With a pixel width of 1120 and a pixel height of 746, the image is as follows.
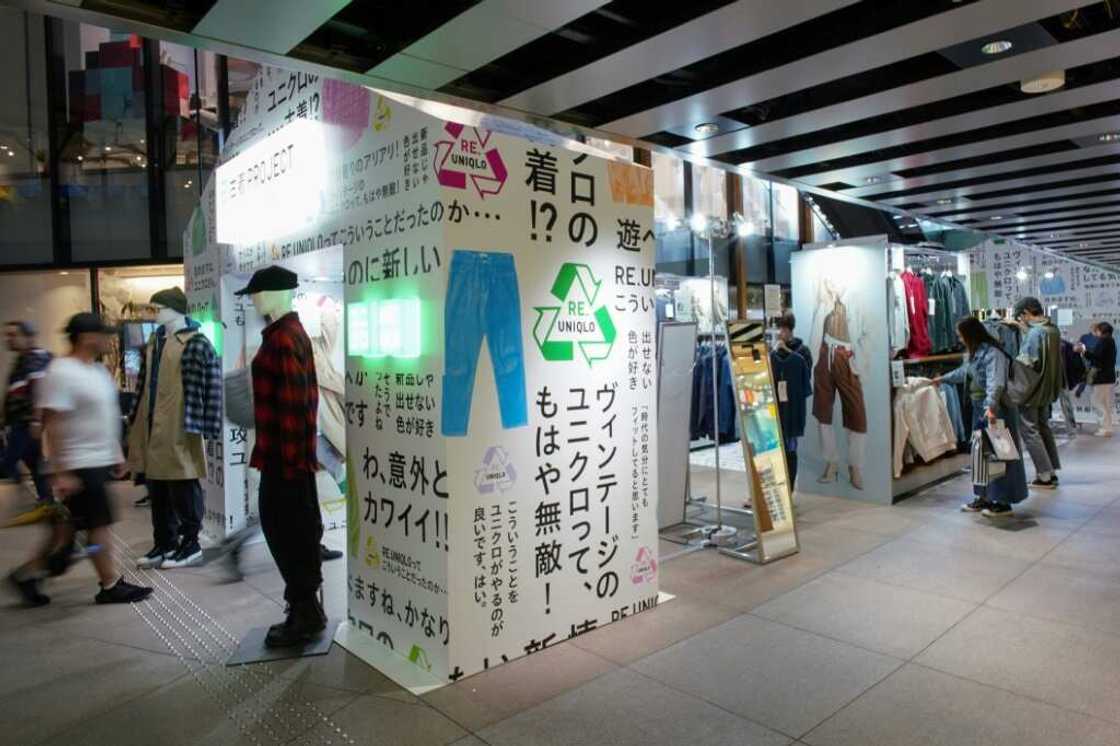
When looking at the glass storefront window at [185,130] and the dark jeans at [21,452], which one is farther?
the glass storefront window at [185,130]

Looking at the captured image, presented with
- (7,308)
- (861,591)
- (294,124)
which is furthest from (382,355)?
(7,308)

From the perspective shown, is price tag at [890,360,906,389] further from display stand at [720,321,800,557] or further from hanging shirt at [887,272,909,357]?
display stand at [720,321,800,557]

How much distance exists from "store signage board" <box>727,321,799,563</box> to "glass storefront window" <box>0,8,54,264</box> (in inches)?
374

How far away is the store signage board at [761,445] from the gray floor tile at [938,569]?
1.55ft

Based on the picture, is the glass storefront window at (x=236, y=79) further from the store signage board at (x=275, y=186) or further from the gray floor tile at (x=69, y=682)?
the gray floor tile at (x=69, y=682)

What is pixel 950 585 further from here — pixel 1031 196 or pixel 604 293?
pixel 1031 196

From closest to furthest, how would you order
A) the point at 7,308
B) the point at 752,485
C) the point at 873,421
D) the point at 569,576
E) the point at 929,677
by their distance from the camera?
1. the point at 929,677
2. the point at 569,576
3. the point at 752,485
4. the point at 873,421
5. the point at 7,308

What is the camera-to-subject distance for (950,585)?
13.9ft

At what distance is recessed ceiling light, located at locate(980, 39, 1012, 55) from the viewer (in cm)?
341

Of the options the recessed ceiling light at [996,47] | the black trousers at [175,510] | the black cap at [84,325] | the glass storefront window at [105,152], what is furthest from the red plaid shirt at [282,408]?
the glass storefront window at [105,152]

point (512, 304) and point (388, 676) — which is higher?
point (512, 304)

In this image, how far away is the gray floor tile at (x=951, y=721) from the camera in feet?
8.53

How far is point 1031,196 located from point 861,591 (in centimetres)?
477

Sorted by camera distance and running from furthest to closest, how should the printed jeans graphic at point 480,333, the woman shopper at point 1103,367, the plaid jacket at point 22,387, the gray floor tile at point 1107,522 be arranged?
the woman shopper at point 1103,367
the plaid jacket at point 22,387
the gray floor tile at point 1107,522
the printed jeans graphic at point 480,333
